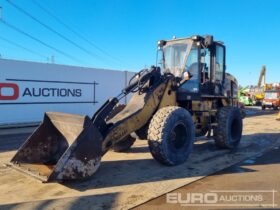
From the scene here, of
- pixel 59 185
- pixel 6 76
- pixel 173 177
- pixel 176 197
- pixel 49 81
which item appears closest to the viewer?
pixel 176 197

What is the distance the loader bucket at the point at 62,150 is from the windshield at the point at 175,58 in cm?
327

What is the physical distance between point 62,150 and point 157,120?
6.08ft

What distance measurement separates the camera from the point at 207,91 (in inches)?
329

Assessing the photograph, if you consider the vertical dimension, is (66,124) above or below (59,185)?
above

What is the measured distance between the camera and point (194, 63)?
7922 mm

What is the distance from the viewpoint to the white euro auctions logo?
4.51 metres

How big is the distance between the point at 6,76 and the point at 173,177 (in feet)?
36.4

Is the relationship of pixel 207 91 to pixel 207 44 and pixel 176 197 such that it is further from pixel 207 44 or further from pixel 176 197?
pixel 176 197

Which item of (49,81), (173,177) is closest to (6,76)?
(49,81)

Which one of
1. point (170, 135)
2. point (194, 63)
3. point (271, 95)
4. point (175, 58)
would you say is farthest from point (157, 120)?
point (271, 95)

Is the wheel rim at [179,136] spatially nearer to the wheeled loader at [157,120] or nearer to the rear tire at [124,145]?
the wheeled loader at [157,120]

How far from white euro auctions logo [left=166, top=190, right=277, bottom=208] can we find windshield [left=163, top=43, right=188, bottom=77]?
3.61 metres

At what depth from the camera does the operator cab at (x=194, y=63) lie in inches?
306

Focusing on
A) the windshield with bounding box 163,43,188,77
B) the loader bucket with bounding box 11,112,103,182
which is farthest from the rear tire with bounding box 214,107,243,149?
the loader bucket with bounding box 11,112,103,182
